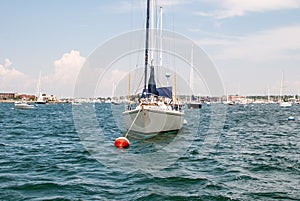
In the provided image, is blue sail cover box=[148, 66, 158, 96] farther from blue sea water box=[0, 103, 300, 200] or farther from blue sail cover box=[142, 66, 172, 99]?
blue sea water box=[0, 103, 300, 200]

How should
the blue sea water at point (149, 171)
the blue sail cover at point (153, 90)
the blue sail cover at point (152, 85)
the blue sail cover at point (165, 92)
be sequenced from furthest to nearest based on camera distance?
1. the blue sail cover at point (165, 92)
2. the blue sail cover at point (152, 85)
3. the blue sail cover at point (153, 90)
4. the blue sea water at point (149, 171)

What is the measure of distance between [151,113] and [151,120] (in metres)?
0.67

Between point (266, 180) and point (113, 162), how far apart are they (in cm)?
728

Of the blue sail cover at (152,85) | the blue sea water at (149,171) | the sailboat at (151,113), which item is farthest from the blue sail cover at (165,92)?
the blue sea water at (149,171)

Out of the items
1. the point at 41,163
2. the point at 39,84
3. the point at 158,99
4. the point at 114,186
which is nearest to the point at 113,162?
the point at 41,163

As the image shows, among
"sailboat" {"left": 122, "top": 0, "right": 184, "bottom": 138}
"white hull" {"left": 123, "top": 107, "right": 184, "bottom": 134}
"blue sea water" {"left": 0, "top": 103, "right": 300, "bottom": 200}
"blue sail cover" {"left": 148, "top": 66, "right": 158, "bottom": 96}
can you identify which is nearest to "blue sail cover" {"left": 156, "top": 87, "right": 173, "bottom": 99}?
"sailboat" {"left": 122, "top": 0, "right": 184, "bottom": 138}

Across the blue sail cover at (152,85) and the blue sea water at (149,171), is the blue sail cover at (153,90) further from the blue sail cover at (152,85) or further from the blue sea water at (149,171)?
the blue sea water at (149,171)

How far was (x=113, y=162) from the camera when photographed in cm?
1714

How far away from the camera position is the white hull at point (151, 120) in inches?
1016

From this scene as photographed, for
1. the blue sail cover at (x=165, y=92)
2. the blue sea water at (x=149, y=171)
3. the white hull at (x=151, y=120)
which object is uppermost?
the blue sail cover at (x=165, y=92)

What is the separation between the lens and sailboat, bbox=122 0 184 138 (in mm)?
26025

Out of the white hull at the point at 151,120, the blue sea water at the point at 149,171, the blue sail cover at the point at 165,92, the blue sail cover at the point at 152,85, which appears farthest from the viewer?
the blue sail cover at the point at 165,92

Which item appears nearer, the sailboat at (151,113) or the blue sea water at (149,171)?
the blue sea water at (149,171)

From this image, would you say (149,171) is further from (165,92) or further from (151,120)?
(165,92)
